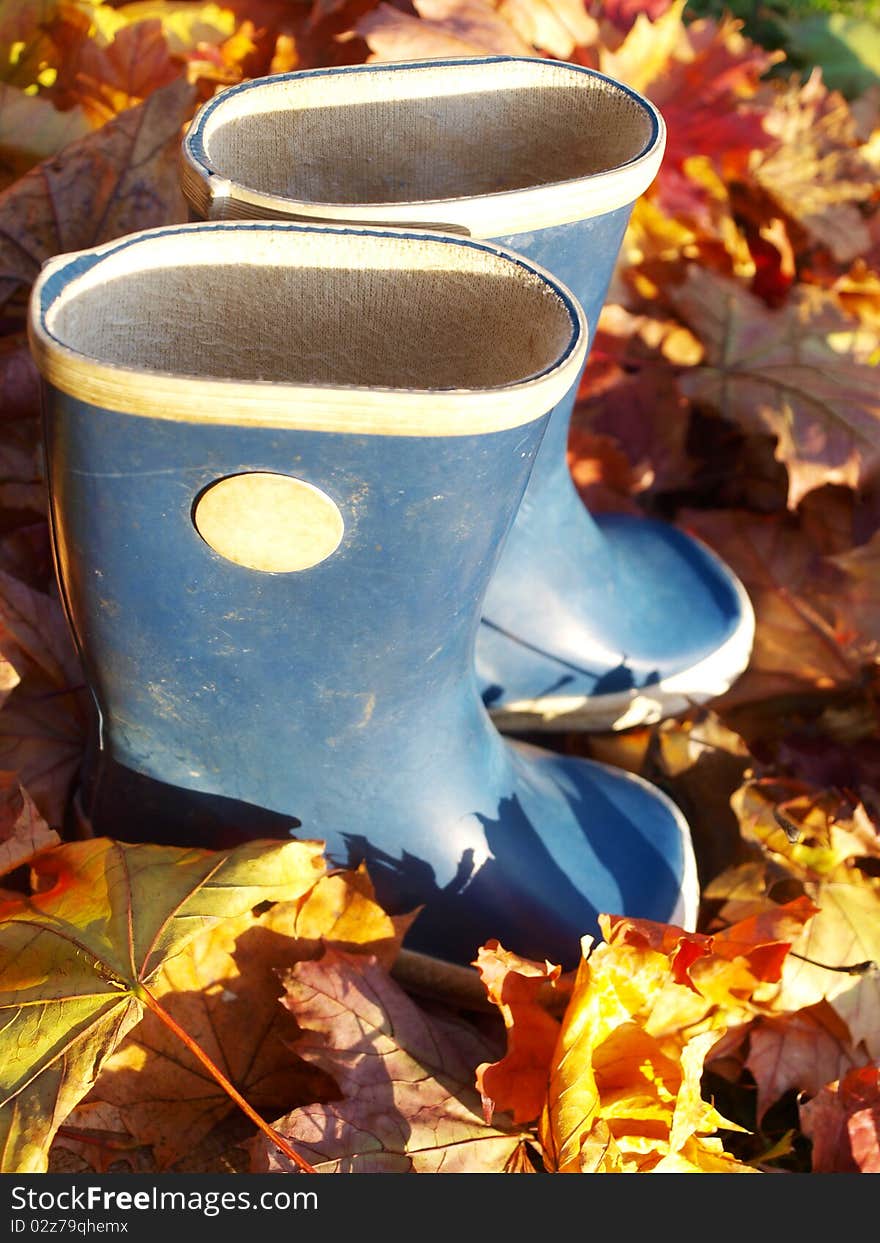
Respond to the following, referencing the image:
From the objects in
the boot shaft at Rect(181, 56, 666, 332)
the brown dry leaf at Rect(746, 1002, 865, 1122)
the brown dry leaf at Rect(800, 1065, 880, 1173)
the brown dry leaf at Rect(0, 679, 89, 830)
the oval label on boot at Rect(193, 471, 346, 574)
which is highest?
the boot shaft at Rect(181, 56, 666, 332)

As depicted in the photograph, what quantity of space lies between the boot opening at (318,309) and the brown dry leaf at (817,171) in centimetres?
111

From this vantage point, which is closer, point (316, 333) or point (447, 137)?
point (316, 333)

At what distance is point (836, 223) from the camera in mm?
1785

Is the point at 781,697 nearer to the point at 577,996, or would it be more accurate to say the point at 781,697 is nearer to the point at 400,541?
the point at 577,996

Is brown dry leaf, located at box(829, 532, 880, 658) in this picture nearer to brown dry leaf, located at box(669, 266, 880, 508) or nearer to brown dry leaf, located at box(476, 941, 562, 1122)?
brown dry leaf, located at box(669, 266, 880, 508)

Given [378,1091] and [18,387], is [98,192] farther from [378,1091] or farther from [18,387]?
[378,1091]

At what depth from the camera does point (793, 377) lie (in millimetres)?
1461

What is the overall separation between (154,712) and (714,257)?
3.79 ft

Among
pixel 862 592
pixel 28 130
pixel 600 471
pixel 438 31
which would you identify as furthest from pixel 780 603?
pixel 28 130

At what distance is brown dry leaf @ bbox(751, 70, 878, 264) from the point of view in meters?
1.78

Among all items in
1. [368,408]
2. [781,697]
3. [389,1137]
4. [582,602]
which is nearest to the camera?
[368,408]

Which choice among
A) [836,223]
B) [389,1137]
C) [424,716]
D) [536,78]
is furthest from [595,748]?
[836,223]

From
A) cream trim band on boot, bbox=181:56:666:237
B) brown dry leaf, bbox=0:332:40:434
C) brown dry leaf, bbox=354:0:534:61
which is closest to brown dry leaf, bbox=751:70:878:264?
brown dry leaf, bbox=354:0:534:61

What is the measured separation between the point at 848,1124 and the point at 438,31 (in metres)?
1.19
